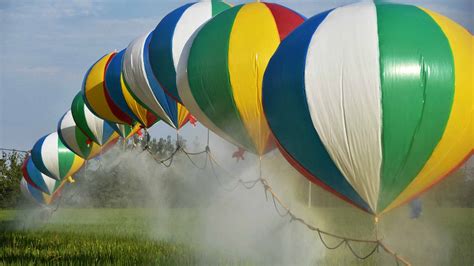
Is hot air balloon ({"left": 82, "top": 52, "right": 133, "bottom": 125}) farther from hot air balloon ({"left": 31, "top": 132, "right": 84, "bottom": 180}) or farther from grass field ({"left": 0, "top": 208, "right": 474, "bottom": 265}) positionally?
hot air balloon ({"left": 31, "top": 132, "right": 84, "bottom": 180})

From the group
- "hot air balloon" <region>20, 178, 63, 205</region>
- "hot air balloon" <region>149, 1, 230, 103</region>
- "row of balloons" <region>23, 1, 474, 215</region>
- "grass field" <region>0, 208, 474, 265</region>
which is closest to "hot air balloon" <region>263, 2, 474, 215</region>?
"row of balloons" <region>23, 1, 474, 215</region>

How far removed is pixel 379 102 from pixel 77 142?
20418mm

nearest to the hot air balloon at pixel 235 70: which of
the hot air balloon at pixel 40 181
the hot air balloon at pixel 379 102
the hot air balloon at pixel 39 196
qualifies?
the hot air balloon at pixel 379 102

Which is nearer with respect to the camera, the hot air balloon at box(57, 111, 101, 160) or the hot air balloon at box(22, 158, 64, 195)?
the hot air balloon at box(57, 111, 101, 160)

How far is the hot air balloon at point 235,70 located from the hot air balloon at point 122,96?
23.7 ft

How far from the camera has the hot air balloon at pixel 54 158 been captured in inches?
1250

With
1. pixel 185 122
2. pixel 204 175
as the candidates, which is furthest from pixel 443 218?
pixel 204 175

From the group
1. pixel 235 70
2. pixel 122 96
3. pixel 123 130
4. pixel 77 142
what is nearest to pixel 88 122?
pixel 123 130

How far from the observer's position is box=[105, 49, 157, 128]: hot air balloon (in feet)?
69.5

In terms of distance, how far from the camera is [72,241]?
19.9 meters

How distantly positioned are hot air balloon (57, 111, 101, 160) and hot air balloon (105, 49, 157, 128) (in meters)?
6.55

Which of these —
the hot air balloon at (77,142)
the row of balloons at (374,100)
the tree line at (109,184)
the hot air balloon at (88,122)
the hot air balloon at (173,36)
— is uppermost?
the row of balloons at (374,100)

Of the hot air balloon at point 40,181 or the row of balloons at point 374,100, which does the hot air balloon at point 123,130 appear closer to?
the hot air balloon at point 40,181

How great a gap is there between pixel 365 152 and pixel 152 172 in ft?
134
